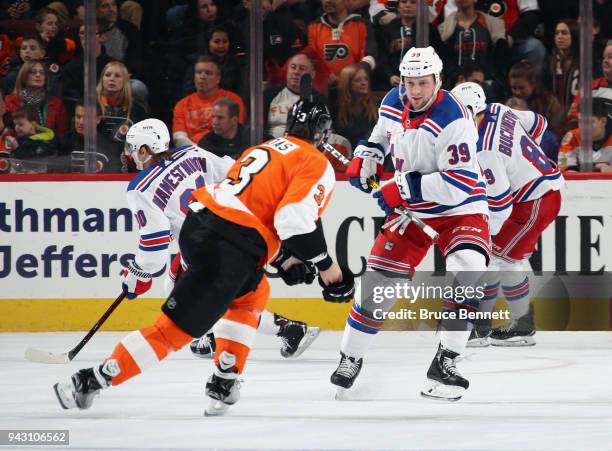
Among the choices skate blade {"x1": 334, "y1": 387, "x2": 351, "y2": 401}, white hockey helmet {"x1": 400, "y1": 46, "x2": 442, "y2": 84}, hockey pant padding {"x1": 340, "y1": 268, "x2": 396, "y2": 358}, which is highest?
white hockey helmet {"x1": 400, "y1": 46, "x2": 442, "y2": 84}

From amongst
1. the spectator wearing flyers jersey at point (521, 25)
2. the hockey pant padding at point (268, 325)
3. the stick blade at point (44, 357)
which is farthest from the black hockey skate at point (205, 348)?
the spectator wearing flyers jersey at point (521, 25)

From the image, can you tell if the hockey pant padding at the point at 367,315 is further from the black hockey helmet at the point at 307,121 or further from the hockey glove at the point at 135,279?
the hockey glove at the point at 135,279

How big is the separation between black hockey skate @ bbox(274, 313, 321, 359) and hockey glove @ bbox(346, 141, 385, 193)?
3.04 feet

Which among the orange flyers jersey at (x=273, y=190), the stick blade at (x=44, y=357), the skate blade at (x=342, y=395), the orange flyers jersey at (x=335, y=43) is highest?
the orange flyers jersey at (x=335, y=43)

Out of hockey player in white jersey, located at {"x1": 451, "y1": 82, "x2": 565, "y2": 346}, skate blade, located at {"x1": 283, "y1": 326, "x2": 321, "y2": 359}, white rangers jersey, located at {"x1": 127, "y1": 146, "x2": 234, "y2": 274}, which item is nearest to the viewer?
white rangers jersey, located at {"x1": 127, "y1": 146, "x2": 234, "y2": 274}

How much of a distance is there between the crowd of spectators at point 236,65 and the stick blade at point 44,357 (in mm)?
1572

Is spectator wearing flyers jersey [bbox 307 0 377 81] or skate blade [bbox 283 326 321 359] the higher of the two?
spectator wearing flyers jersey [bbox 307 0 377 81]

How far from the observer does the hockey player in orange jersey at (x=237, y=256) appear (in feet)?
11.7

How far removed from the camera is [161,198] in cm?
490

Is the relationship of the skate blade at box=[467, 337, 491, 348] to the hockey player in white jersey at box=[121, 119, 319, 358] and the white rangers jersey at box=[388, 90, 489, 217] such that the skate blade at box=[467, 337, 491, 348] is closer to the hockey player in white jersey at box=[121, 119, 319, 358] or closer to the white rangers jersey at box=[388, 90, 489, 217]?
the hockey player in white jersey at box=[121, 119, 319, 358]

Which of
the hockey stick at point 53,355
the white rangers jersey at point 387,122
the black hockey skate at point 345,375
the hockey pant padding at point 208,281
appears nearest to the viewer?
the hockey pant padding at point 208,281

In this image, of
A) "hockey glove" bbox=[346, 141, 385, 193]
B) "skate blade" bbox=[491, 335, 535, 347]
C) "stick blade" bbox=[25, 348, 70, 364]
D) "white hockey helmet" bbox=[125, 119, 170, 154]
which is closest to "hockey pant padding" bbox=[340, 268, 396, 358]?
"hockey glove" bbox=[346, 141, 385, 193]

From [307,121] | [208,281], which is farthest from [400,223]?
[208,281]

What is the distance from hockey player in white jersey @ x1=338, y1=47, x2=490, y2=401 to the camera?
13.9ft
